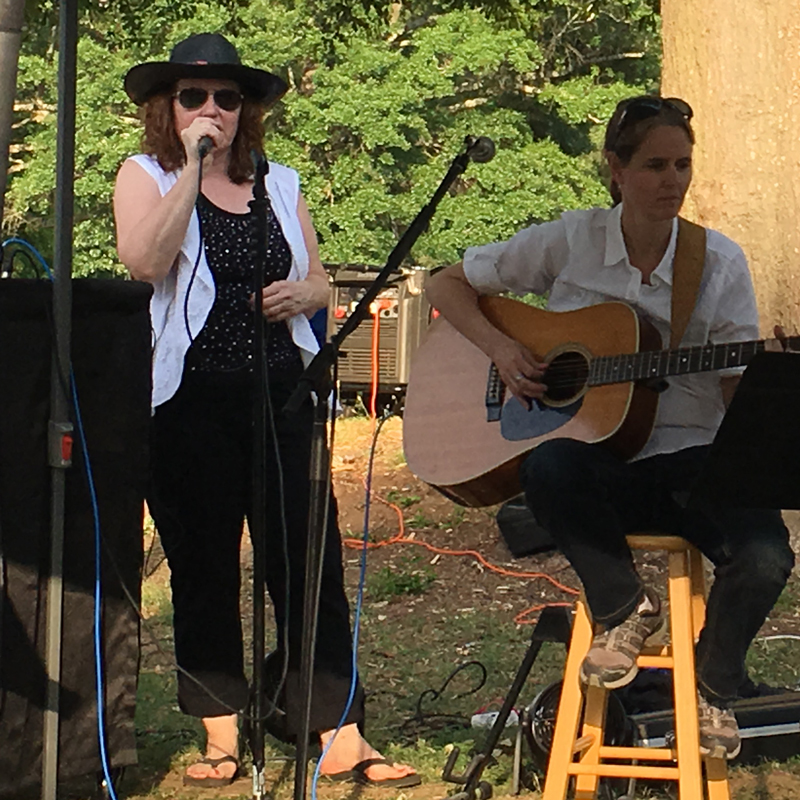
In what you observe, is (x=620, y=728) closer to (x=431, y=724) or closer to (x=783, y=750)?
(x=783, y=750)

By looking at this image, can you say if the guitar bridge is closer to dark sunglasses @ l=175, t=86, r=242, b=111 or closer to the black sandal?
dark sunglasses @ l=175, t=86, r=242, b=111

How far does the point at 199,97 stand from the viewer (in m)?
3.66

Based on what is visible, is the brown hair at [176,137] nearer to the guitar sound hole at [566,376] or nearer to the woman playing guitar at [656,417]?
the woman playing guitar at [656,417]

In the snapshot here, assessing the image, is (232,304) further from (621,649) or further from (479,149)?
(621,649)

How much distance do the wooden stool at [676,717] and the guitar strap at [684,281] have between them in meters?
0.57

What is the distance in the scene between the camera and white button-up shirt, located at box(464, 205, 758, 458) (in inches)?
144

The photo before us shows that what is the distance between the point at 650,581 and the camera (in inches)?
268

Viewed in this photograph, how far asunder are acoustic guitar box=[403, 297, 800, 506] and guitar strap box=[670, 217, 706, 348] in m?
0.06

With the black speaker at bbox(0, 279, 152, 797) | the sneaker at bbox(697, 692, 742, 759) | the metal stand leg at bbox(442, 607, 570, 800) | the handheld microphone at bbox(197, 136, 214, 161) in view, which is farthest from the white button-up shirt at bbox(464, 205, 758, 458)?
the black speaker at bbox(0, 279, 152, 797)

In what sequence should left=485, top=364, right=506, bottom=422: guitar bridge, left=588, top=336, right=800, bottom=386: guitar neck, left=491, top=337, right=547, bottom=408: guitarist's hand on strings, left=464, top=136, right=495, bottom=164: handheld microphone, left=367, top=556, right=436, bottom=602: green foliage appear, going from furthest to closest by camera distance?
left=367, top=556, right=436, bottom=602: green foliage → left=485, top=364, right=506, bottom=422: guitar bridge → left=491, top=337, right=547, bottom=408: guitarist's hand on strings → left=588, top=336, right=800, bottom=386: guitar neck → left=464, top=136, right=495, bottom=164: handheld microphone

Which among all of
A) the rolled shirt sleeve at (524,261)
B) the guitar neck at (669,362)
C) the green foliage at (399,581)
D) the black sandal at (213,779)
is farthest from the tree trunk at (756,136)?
the black sandal at (213,779)

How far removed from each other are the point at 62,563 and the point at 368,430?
26.8ft


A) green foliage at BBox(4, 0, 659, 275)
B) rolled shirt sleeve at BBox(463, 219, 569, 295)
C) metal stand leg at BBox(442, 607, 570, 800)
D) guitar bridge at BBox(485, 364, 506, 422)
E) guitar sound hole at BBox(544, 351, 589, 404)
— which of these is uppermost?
green foliage at BBox(4, 0, 659, 275)

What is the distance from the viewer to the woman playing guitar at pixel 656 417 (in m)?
3.37
